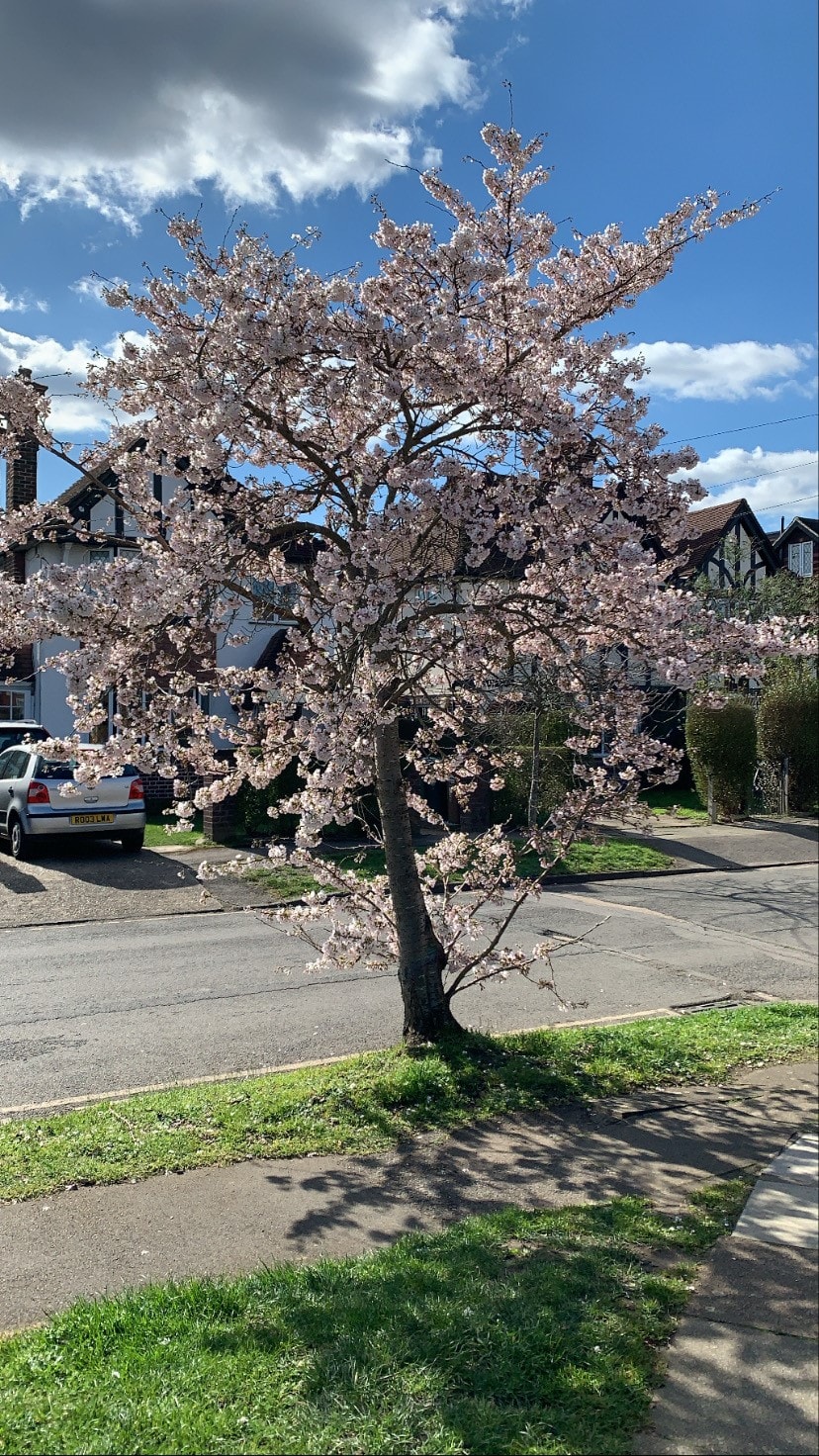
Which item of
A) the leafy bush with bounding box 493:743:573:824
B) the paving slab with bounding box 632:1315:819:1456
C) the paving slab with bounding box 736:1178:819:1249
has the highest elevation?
the leafy bush with bounding box 493:743:573:824

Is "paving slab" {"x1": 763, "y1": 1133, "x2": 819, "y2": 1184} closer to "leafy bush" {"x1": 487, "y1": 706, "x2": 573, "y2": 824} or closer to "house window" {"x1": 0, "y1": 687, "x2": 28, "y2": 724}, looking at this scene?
"leafy bush" {"x1": 487, "y1": 706, "x2": 573, "y2": 824}

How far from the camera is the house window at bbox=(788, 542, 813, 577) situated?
4756 centimetres

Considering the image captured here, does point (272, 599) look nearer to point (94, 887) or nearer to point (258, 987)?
point (258, 987)

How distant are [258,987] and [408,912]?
10.1 feet

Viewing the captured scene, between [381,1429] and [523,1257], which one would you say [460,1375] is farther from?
[523,1257]

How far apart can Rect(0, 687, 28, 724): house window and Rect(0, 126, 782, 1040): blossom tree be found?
68.8ft

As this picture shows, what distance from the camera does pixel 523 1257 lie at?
4152 millimetres

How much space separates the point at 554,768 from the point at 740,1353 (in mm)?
16112

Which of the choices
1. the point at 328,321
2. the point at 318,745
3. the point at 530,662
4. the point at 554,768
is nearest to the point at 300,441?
the point at 328,321

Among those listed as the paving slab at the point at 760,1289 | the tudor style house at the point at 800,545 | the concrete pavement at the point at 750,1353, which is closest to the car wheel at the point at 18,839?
the concrete pavement at the point at 750,1353

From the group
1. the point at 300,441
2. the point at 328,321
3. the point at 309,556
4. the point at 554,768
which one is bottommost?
the point at 554,768

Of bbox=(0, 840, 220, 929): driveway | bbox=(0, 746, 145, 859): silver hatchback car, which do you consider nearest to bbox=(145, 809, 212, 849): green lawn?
bbox=(0, 840, 220, 929): driveway

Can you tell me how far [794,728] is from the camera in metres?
25.9

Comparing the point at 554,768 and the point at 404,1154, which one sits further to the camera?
the point at 554,768
